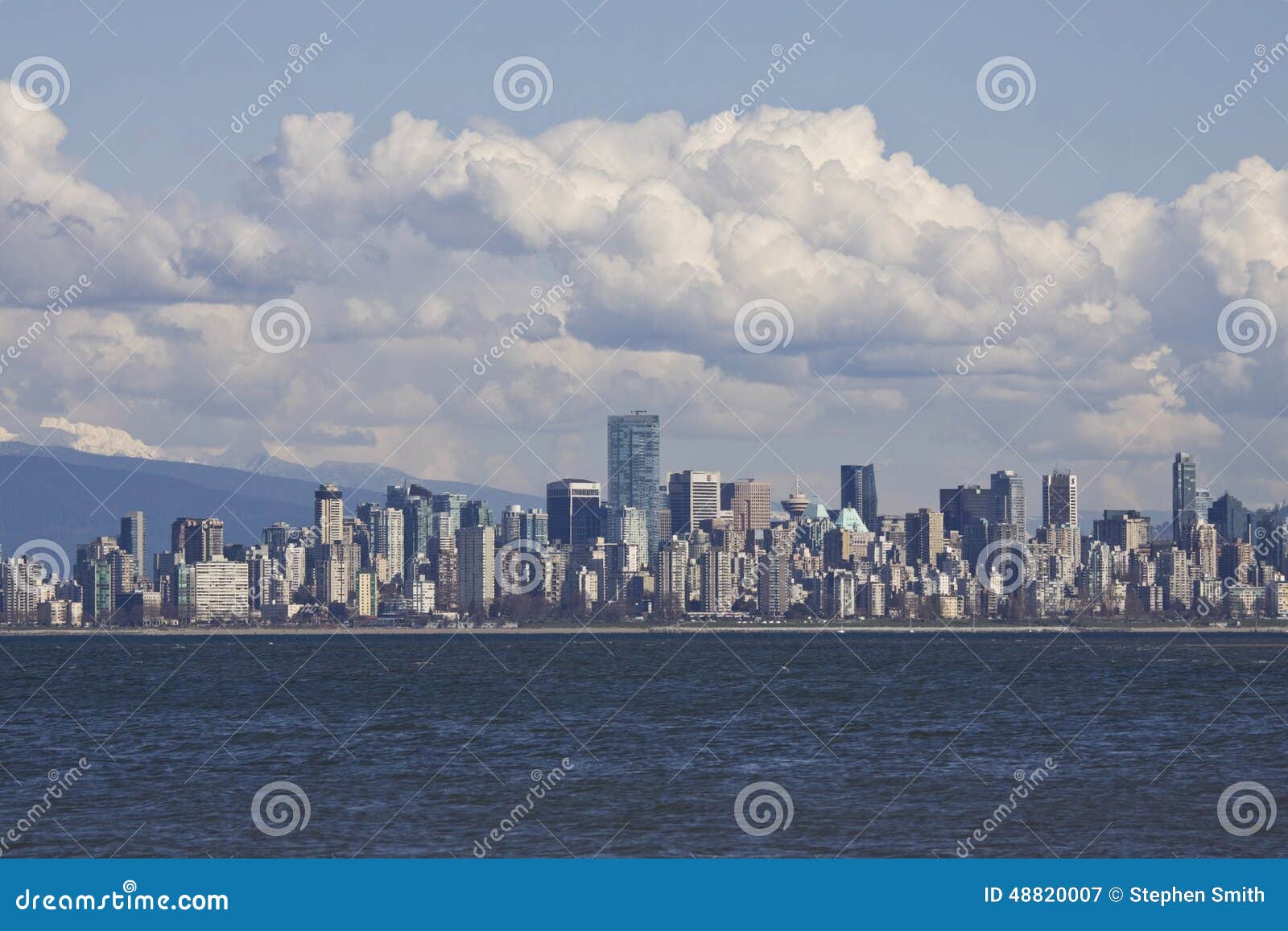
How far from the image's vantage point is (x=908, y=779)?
52344mm

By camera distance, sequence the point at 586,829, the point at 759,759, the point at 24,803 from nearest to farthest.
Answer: the point at 586,829, the point at 24,803, the point at 759,759

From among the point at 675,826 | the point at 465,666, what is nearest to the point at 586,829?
the point at 675,826

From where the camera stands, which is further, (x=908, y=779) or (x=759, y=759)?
(x=759, y=759)

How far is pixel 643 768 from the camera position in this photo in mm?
55562

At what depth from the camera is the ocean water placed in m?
39.4

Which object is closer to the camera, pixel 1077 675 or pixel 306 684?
pixel 306 684

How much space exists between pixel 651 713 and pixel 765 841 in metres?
47.5

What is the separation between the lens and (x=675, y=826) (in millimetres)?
41500

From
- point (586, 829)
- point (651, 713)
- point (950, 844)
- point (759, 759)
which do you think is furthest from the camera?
point (651, 713)

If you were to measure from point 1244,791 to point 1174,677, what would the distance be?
283 feet

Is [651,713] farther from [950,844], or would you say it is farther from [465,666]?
[465,666]

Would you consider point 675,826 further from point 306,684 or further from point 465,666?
point 465,666

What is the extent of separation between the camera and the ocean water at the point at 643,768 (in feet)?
129

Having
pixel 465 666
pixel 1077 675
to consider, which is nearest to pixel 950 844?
pixel 1077 675
